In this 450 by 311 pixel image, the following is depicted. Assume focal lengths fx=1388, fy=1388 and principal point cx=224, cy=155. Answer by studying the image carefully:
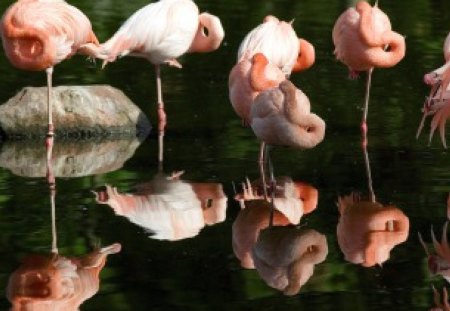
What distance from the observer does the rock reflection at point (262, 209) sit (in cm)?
698

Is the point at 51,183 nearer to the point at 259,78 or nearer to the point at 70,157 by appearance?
the point at 70,157

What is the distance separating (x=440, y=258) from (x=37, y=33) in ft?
11.6

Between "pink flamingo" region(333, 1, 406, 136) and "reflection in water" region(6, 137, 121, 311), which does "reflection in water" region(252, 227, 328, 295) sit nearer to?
"reflection in water" region(6, 137, 121, 311)

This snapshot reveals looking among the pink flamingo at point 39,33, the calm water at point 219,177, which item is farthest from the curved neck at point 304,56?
the pink flamingo at point 39,33

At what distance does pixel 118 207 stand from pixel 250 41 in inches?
81.9

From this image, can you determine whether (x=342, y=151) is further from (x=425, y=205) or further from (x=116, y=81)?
(x=116, y=81)

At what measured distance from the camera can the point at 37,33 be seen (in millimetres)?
9070

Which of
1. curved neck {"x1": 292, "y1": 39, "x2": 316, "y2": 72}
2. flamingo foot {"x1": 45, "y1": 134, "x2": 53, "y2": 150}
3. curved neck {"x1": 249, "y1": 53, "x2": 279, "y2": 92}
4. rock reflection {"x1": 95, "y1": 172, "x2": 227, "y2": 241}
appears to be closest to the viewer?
rock reflection {"x1": 95, "y1": 172, "x2": 227, "y2": 241}

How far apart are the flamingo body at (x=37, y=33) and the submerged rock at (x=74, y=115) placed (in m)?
0.63

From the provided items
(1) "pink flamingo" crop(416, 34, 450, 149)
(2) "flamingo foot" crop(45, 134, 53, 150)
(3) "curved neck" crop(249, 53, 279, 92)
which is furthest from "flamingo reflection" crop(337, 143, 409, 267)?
(2) "flamingo foot" crop(45, 134, 53, 150)

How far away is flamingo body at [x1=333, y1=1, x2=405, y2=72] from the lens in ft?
31.4

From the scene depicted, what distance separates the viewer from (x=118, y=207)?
771 cm

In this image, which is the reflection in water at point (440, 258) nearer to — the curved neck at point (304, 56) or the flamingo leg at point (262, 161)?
the flamingo leg at point (262, 161)

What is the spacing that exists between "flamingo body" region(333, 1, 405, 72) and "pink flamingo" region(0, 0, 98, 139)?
1.85m
